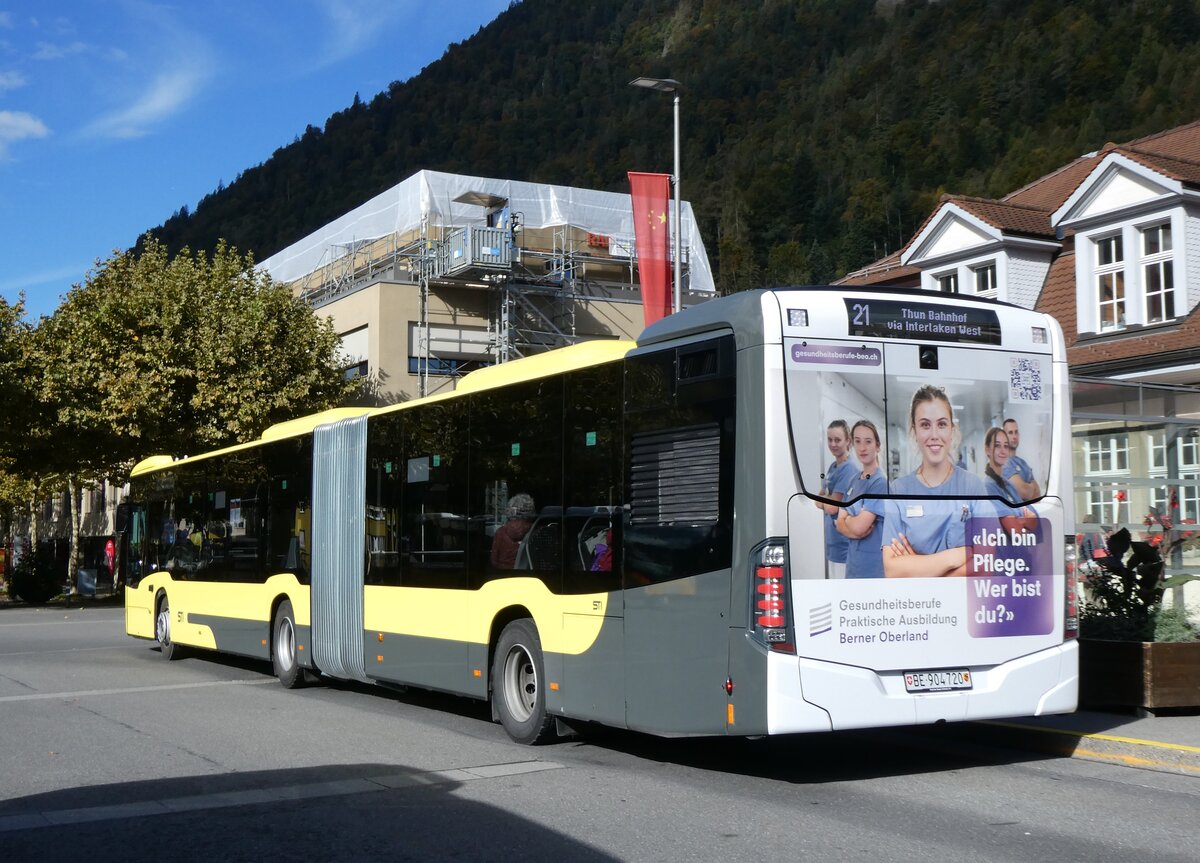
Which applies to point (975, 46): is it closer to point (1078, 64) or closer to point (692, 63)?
point (1078, 64)

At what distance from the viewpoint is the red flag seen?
22.4 meters

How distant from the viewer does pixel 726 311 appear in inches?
336

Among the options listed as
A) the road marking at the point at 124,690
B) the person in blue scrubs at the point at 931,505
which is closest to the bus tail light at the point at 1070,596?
the person in blue scrubs at the point at 931,505

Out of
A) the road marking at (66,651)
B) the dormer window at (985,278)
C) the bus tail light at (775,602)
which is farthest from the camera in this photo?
the dormer window at (985,278)

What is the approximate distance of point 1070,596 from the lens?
29.9 ft

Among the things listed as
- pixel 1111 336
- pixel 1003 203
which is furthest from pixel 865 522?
pixel 1003 203

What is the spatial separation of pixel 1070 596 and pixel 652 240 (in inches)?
564

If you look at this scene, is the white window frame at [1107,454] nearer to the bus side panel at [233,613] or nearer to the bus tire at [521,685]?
the bus tire at [521,685]

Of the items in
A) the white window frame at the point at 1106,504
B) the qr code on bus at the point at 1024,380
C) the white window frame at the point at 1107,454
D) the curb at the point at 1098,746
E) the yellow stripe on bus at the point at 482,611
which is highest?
the qr code on bus at the point at 1024,380

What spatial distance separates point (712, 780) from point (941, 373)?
2.97 m

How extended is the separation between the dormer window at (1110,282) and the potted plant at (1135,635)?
7.77m

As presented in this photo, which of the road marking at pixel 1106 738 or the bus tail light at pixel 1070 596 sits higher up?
the bus tail light at pixel 1070 596

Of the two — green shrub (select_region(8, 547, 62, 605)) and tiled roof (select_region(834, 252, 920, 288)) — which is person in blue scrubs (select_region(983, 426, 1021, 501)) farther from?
green shrub (select_region(8, 547, 62, 605))

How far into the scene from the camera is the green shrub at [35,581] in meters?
40.3
